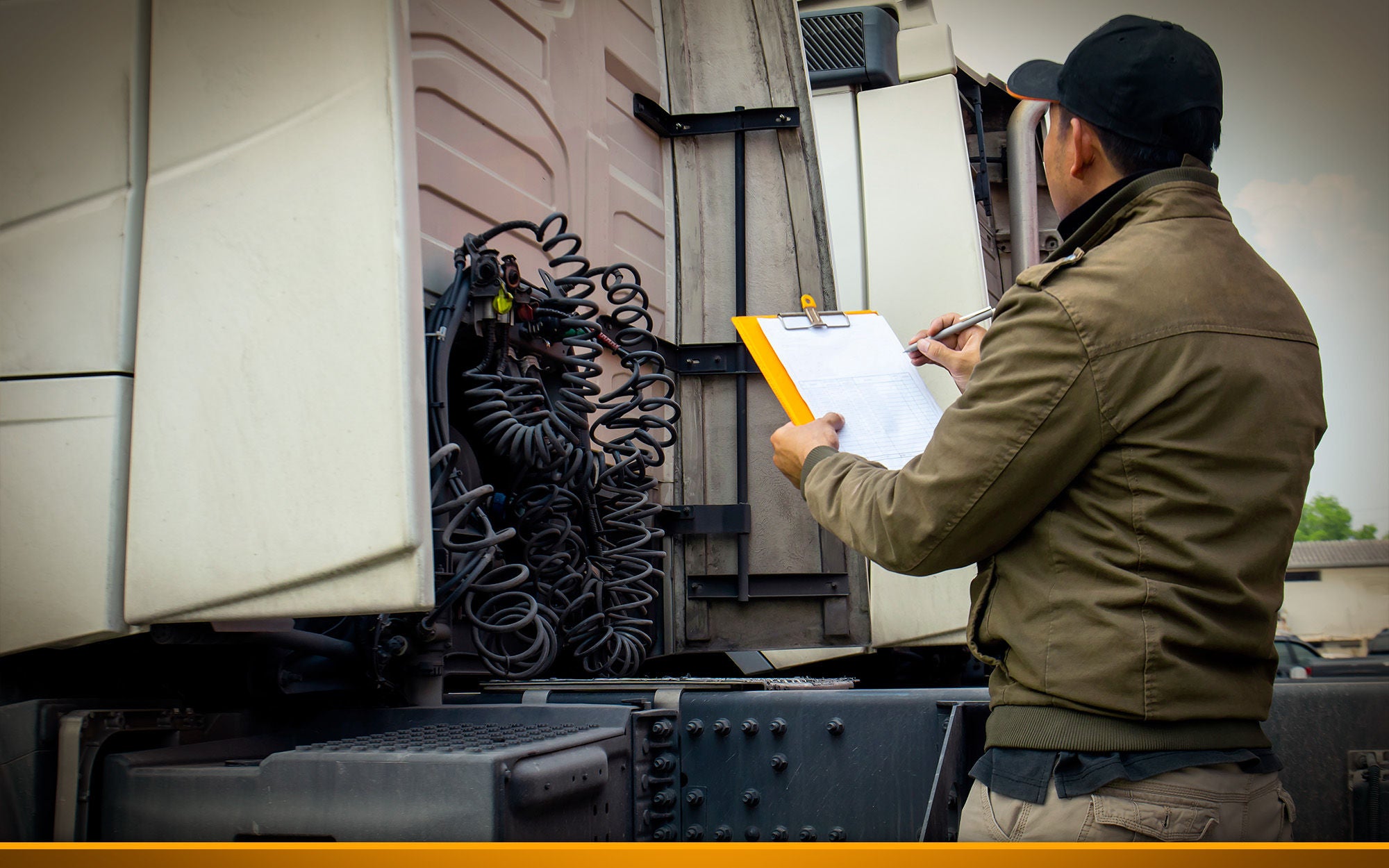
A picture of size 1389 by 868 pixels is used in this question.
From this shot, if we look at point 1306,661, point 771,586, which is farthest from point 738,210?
point 1306,661

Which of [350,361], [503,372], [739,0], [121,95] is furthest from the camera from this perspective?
[739,0]

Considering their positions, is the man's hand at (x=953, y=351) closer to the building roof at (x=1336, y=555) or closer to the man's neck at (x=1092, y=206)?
the man's neck at (x=1092, y=206)

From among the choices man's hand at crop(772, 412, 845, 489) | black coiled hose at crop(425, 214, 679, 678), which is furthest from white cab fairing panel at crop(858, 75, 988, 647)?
man's hand at crop(772, 412, 845, 489)

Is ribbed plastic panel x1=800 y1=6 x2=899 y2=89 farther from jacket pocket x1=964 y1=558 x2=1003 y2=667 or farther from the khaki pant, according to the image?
the khaki pant

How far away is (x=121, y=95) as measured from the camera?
1944mm

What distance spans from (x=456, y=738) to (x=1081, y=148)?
1.24 meters

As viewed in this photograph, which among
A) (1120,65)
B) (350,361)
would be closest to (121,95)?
(350,361)

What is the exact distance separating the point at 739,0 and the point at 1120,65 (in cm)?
248

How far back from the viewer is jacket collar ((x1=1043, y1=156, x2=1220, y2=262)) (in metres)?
1.45

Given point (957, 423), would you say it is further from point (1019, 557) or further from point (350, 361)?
point (350, 361)

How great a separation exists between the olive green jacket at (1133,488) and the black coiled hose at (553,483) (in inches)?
43.8

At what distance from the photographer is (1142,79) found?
145 cm

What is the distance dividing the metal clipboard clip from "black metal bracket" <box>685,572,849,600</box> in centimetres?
142

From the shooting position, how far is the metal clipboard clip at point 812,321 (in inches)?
81.6
